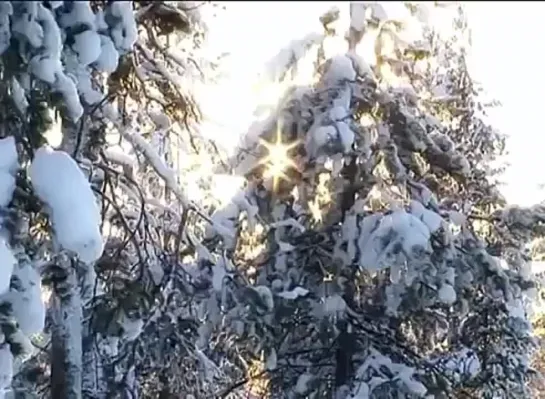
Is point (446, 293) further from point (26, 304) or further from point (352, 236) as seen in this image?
point (26, 304)

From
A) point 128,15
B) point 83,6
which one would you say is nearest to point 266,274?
point 128,15

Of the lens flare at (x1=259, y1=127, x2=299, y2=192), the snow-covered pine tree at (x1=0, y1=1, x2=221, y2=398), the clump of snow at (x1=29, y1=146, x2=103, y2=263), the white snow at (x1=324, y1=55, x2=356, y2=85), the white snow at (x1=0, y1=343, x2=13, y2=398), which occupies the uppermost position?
the white snow at (x1=324, y1=55, x2=356, y2=85)

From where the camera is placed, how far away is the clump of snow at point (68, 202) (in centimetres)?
388

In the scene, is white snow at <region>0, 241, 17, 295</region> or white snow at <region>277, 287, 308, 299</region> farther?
white snow at <region>277, 287, 308, 299</region>

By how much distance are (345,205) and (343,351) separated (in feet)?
3.80

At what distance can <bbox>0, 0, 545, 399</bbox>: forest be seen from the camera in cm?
567

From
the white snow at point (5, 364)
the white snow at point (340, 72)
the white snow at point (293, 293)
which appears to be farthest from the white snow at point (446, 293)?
the white snow at point (5, 364)

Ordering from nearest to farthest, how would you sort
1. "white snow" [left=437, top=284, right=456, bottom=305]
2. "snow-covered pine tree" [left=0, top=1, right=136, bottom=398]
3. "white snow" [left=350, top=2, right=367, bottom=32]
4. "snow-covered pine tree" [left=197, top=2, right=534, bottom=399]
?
"snow-covered pine tree" [left=0, top=1, right=136, bottom=398]
"white snow" [left=350, top=2, right=367, bottom=32]
"snow-covered pine tree" [left=197, top=2, right=534, bottom=399]
"white snow" [left=437, top=284, right=456, bottom=305]

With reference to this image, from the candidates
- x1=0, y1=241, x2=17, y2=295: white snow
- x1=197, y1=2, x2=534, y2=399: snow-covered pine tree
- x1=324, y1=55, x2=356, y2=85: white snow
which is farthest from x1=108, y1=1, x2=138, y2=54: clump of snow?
x1=324, y1=55, x2=356, y2=85: white snow

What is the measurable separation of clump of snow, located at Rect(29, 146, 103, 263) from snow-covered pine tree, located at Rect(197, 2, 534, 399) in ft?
6.93

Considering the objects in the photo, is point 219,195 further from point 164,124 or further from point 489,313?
point 489,313

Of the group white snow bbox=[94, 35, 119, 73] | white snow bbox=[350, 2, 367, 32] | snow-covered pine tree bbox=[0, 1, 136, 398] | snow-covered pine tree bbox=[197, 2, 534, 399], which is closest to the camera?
snow-covered pine tree bbox=[0, 1, 136, 398]

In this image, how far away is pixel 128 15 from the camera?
4.22 m

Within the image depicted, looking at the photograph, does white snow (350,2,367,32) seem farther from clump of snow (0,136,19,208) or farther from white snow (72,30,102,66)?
clump of snow (0,136,19,208)
